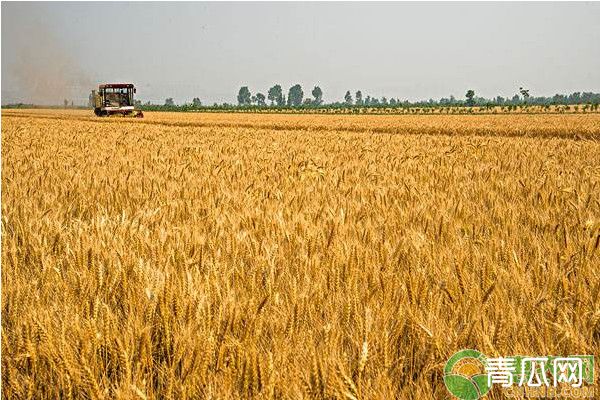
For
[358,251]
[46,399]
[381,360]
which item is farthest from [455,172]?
[46,399]

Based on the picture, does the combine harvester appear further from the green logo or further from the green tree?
the green tree

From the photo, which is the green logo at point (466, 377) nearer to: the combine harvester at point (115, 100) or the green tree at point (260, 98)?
the combine harvester at point (115, 100)

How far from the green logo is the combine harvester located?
33052 mm

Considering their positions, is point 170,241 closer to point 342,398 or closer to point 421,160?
point 342,398

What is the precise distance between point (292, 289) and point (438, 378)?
548 millimetres

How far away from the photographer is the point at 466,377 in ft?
3.42

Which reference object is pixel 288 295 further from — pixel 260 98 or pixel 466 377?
pixel 260 98

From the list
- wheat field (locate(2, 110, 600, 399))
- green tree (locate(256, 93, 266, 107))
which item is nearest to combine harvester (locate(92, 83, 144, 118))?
wheat field (locate(2, 110, 600, 399))

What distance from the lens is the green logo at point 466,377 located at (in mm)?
1035

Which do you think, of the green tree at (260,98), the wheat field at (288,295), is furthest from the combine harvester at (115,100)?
the green tree at (260,98)

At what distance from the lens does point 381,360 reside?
1.13m

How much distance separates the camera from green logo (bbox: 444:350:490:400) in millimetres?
1035

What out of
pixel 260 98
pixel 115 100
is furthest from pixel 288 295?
pixel 260 98

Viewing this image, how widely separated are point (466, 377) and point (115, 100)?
34254 millimetres
